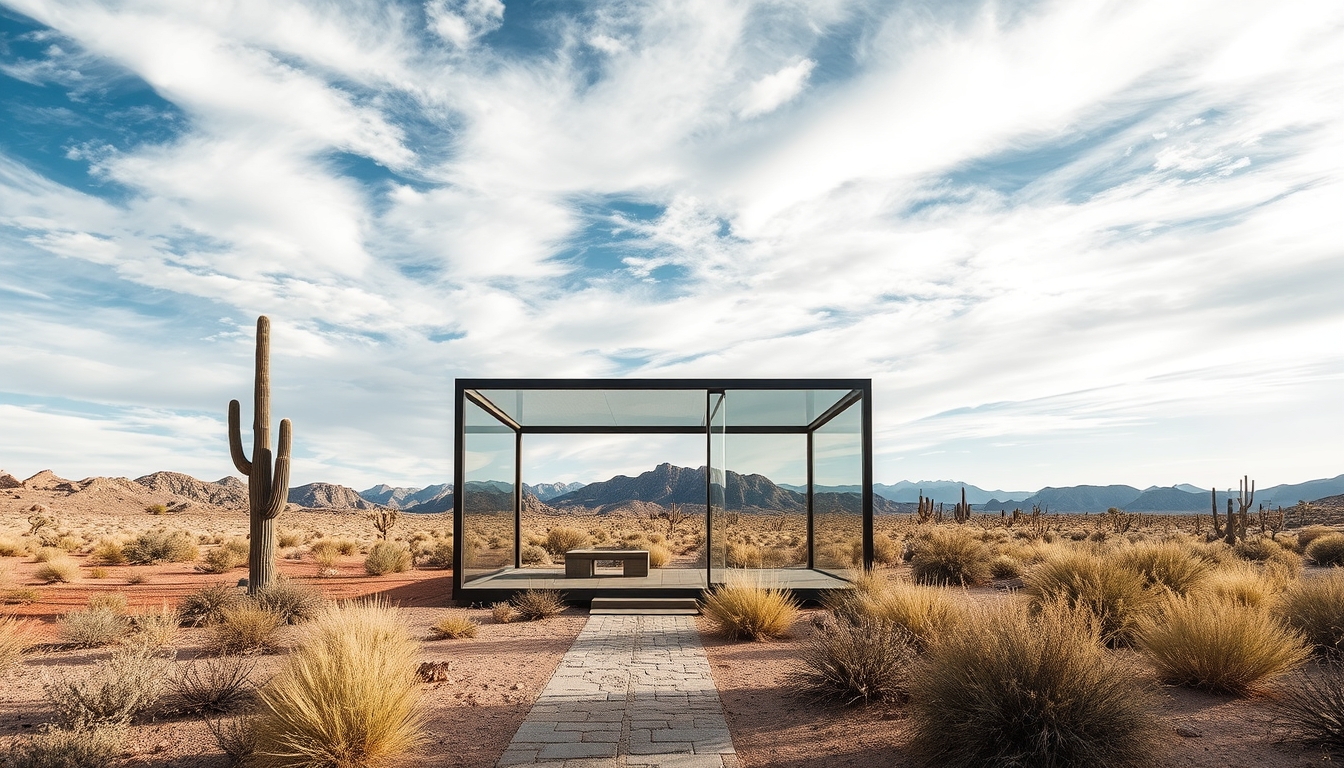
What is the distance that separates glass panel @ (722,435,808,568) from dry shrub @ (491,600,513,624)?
3191 millimetres

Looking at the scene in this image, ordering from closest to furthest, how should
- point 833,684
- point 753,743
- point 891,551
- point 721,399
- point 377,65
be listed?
1. point 753,743
2. point 833,684
3. point 377,65
4. point 721,399
5. point 891,551

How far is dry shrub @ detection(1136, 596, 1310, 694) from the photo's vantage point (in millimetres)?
6113

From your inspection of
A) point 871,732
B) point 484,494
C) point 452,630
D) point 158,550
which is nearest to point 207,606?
point 452,630

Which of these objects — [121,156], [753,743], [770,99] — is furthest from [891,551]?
[121,156]

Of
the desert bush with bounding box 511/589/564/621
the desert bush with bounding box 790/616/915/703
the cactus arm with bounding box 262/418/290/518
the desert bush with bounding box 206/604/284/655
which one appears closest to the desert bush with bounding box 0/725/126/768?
the desert bush with bounding box 206/604/284/655

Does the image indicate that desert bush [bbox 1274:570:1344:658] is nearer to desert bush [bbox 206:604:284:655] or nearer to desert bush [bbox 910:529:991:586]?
desert bush [bbox 910:529:991:586]

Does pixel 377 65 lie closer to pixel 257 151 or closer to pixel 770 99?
pixel 257 151

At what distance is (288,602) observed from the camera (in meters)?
10.2

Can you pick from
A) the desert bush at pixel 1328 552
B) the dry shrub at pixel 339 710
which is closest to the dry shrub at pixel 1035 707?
the dry shrub at pixel 339 710

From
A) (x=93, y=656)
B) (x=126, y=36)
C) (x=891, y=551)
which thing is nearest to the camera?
(x=93, y=656)

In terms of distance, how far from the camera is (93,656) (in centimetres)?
808

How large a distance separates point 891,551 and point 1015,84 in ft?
39.7

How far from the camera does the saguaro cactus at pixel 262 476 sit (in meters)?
11.3

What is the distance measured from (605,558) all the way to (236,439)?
19.4ft
